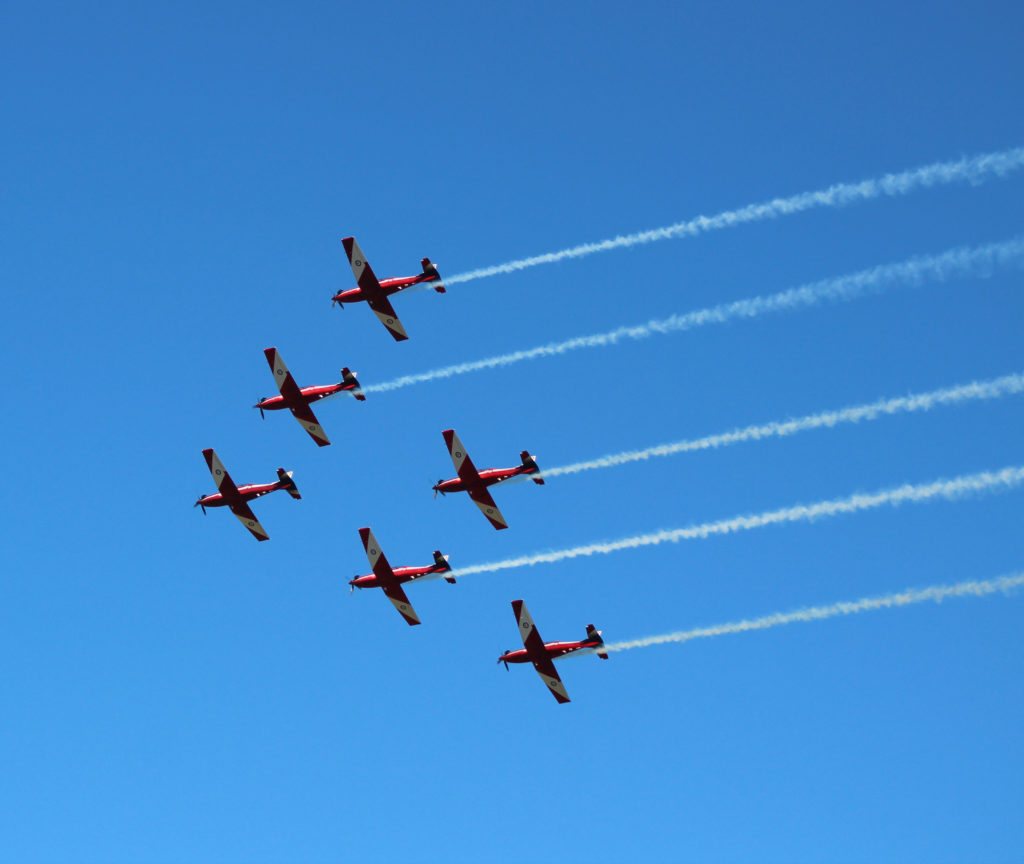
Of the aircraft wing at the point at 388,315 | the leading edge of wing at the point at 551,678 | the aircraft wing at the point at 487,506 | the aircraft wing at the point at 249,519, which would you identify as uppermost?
the aircraft wing at the point at 388,315

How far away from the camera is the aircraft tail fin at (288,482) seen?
285 ft

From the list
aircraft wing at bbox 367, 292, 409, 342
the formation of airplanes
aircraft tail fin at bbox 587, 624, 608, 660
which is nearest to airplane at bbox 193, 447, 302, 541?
the formation of airplanes

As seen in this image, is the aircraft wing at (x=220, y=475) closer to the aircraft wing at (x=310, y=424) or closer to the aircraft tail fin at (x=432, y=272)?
the aircraft wing at (x=310, y=424)

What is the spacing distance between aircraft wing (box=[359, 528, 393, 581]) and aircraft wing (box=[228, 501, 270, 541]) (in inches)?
300

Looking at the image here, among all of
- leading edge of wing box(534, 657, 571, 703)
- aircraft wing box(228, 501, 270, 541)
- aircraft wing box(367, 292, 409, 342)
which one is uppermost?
aircraft wing box(367, 292, 409, 342)

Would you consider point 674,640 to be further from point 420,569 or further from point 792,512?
point 420,569

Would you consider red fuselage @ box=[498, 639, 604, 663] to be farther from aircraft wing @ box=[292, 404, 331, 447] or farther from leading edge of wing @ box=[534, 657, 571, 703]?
aircraft wing @ box=[292, 404, 331, 447]

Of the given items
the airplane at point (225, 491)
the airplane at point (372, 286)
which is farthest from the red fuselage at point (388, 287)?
the airplane at point (225, 491)

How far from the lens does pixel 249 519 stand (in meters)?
89.6

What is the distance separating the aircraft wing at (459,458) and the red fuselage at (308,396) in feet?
19.9

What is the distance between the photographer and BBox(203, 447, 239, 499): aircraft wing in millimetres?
87875

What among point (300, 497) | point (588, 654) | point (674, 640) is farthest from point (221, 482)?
point (674, 640)

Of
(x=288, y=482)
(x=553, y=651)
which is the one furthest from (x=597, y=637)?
(x=288, y=482)

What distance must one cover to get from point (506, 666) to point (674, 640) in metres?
12.6
